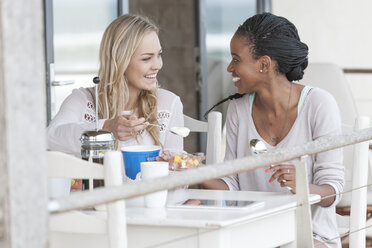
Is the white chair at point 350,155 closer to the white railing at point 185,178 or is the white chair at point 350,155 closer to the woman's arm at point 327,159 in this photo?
the woman's arm at point 327,159

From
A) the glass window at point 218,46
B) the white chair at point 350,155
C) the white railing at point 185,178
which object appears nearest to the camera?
the white railing at point 185,178

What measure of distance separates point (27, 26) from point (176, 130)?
42.9 inches

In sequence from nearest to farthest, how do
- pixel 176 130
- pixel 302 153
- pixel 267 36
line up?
pixel 302 153, pixel 176 130, pixel 267 36

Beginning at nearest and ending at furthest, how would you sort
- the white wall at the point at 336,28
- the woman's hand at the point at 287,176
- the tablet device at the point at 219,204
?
the tablet device at the point at 219,204 < the woman's hand at the point at 287,176 < the white wall at the point at 336,28

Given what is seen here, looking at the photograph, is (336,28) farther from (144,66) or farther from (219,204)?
(219,204)

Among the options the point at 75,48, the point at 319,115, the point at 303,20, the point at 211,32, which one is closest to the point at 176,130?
the point at 319,115

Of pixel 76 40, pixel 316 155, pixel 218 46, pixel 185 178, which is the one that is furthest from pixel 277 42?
pixel 218 46

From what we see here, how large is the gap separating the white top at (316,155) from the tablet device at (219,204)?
0.42m

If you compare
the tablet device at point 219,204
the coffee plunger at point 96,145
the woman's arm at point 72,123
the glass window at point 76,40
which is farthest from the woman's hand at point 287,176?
the glass window at point 76,40

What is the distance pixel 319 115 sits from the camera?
2014 millimetres

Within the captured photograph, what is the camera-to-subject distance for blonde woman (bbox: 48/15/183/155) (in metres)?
2.18

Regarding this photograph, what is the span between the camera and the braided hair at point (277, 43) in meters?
2.12

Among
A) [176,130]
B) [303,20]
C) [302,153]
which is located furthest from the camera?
[303,20]

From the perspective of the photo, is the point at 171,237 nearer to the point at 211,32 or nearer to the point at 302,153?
the point at 302,153
